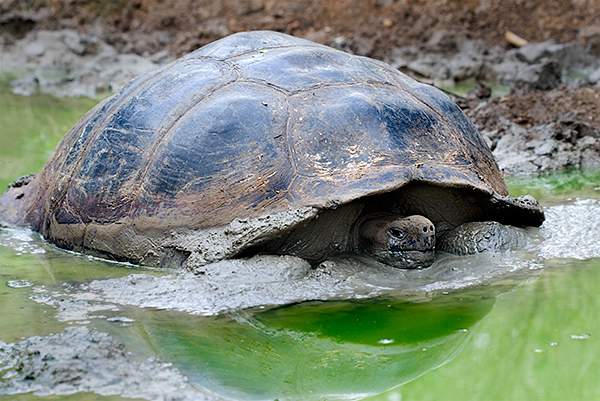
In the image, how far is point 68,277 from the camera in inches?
131

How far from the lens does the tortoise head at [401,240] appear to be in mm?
3125

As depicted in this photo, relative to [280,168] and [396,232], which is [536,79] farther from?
[280,168]

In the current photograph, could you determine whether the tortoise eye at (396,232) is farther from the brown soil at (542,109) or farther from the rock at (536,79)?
the rock at (536,79)

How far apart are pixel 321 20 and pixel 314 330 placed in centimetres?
1239

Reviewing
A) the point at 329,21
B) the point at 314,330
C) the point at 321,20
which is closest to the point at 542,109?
the point at 314,330

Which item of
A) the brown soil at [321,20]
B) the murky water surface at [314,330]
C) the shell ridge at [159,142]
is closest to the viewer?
the murky water surface at [314,330]

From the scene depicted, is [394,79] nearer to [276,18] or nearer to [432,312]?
[432,312]

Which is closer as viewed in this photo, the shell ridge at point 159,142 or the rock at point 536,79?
the shell ridge at point 159,142

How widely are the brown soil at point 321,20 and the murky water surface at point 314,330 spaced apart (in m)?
9.03

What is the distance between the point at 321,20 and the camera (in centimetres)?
1428

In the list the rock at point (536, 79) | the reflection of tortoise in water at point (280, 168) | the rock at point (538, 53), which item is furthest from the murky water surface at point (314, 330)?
the rock at point (538, 53)

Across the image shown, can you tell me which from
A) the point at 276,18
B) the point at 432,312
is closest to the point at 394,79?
the point at 432,312

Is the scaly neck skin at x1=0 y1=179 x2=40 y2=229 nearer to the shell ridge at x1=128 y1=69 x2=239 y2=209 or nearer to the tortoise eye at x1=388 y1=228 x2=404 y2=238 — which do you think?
the shell ridge at x1=128 y1=69 x2=239 y2=209

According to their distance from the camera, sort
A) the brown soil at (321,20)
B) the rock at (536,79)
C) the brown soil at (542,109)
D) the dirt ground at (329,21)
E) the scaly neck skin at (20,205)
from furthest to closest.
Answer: the brown soil at (321,20) < the dirt ground at (329,21) < the rock at (536,79) < the brown soil at (542,109) < the scaly neck skin at (20,205)
